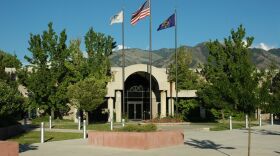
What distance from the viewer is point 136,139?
64.5 ft

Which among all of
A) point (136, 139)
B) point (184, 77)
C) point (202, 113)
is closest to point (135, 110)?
point (184, 77)

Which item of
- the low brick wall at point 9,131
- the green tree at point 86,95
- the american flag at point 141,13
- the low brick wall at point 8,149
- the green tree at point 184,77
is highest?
the american flag at point 141,13

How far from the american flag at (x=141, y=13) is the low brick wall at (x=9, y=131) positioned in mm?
14659

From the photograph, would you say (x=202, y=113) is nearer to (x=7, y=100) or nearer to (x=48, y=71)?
(x=48, y=71)

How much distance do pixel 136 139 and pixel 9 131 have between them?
11.2 metres

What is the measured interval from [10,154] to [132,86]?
4269 cm

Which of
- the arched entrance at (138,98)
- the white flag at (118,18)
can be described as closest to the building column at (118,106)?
the arched entrance at (138,98)

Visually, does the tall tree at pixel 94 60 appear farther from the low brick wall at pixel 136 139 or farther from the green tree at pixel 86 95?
the low brick wall at pixel 136 139

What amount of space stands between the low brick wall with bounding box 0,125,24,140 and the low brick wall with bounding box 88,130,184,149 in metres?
6.92

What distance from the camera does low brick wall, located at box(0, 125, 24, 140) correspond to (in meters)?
26.3

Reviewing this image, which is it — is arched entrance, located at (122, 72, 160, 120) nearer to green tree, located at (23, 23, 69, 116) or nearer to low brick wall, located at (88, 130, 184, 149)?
green tree, located at (23, 23, 69, 116)

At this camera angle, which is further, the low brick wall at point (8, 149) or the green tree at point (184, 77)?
the green tree at point (184, 77)

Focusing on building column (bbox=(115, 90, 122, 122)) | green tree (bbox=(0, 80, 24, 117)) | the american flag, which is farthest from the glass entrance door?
green tree (bbox=(0, 80, 24, 117))

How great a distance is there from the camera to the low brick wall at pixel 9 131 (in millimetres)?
26297
